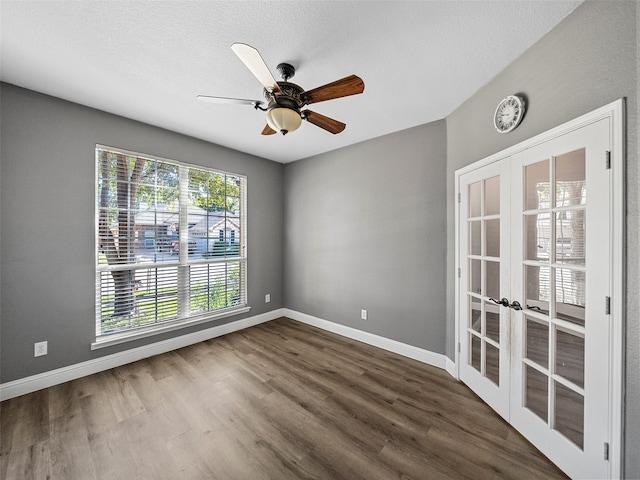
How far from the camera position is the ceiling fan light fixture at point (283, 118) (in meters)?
1.68

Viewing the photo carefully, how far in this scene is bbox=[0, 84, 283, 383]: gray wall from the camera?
82.6 inches

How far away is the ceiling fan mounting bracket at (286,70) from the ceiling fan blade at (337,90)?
0.31m

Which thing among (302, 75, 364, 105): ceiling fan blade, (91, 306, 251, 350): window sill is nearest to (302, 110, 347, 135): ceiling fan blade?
(302, 75, 364, 105): ceiling fan blade

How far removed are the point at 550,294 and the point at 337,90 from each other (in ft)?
6.23

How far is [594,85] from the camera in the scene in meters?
1.29

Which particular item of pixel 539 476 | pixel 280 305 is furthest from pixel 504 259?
pixel 280 305

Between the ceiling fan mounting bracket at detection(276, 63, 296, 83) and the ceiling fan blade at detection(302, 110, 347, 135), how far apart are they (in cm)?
32

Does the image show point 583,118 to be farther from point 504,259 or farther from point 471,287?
point 471,287

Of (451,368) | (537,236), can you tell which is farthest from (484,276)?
(451,368)

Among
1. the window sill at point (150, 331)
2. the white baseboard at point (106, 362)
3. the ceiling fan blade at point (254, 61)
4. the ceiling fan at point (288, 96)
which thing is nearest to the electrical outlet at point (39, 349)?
the white baseboard at point (106, 362)

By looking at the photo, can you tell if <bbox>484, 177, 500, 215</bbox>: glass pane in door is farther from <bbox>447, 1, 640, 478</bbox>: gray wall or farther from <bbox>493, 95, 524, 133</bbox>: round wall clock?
<bbox>493, 95, 524, 133</bbox>: round wall clock

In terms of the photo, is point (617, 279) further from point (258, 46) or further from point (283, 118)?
point (258, 46)

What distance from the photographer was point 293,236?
4.27 m

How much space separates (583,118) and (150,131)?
3873 mm
